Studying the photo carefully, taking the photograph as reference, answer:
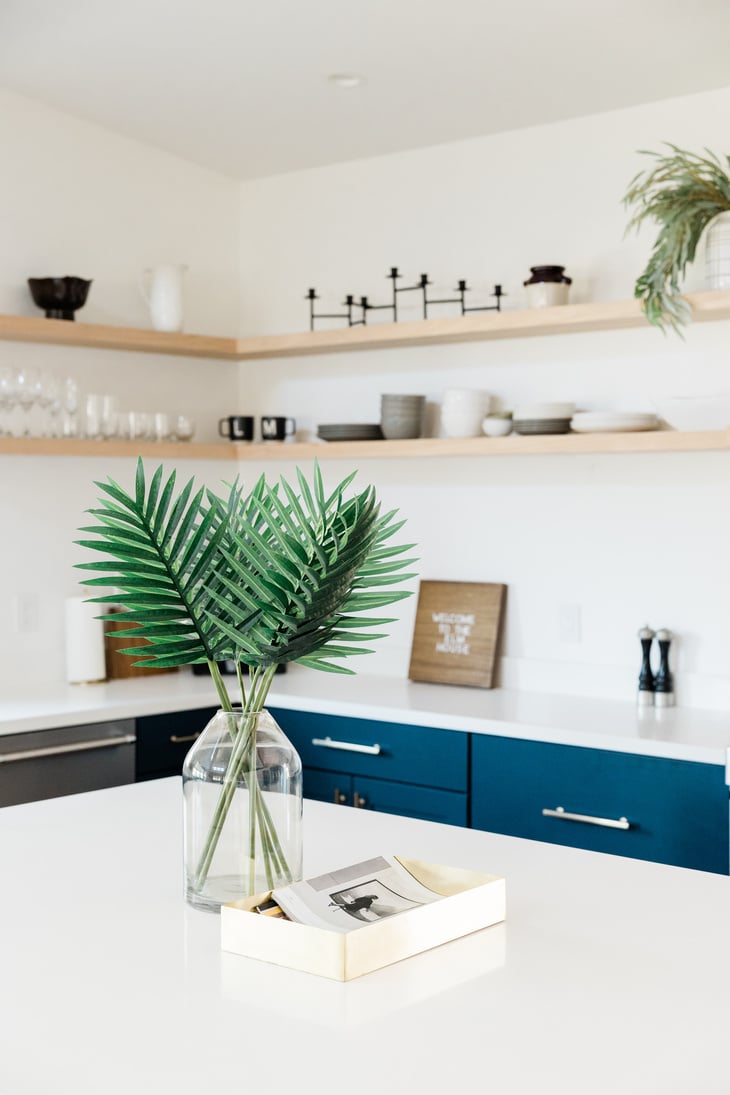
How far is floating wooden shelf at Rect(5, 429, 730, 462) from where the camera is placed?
11.0 feet

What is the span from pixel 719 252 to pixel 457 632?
144 cm

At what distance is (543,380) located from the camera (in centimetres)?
390

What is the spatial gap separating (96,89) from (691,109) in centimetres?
175

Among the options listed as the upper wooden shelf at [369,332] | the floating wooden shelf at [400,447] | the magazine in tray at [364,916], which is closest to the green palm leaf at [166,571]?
the magazine in tray at [364,916]

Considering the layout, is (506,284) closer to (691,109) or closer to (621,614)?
(691,109)

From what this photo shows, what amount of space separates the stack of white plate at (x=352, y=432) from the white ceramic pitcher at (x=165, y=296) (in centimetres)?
61

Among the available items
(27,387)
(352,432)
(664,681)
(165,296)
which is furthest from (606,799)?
(165,296)

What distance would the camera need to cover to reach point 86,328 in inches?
150

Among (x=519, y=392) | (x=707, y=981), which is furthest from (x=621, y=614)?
(x=707, y=981)

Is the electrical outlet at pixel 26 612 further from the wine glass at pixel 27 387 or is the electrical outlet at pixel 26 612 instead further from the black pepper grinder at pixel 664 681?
the black pepper grinder at pixel 664 681

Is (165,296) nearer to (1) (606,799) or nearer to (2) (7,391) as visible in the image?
(2) (7,391)

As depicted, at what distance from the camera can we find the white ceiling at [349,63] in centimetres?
297

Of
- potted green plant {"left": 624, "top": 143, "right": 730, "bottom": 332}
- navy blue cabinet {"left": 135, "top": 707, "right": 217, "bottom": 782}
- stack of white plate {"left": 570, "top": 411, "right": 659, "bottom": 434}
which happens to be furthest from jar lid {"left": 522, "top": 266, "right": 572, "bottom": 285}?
navy blue cabinet {"left": 135, "top": 707, "right": 217, "bottom": 782}

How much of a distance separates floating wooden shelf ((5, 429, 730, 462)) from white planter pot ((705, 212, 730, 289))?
397 mm
